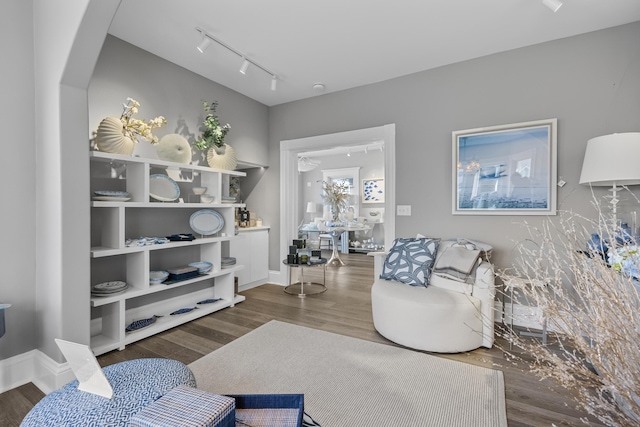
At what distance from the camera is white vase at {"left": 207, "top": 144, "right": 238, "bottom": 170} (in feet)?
11.4

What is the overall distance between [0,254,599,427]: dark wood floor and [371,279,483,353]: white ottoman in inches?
4.4

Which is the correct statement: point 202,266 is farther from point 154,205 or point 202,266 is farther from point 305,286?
point 305,286

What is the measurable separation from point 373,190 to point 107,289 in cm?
657

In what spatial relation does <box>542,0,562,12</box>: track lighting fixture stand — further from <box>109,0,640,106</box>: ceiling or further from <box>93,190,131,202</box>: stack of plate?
<box>93,190,131,202</box>: stack of plate

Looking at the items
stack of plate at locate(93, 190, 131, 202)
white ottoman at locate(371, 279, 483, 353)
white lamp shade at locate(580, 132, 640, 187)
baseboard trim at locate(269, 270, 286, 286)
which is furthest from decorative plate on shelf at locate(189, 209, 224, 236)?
white lamp shade at locate(580, 132, 640, 187)

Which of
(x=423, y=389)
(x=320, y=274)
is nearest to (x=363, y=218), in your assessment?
(x=320, y=274)

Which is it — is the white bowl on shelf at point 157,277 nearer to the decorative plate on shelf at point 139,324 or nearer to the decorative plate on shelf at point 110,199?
the decorative plate on shelf at point 139,324

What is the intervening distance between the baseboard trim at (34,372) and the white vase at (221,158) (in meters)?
2.19

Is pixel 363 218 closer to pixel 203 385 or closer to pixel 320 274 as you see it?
pixel 320 274

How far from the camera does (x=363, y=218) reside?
806 centimetres

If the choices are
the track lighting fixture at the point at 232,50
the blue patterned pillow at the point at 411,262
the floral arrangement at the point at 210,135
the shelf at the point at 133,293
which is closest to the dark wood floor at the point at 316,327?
the shelf at the point at 133,293

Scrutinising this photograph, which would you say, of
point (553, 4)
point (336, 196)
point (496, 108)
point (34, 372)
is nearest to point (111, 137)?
point (34, 372)

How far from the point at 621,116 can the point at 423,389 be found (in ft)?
9.42

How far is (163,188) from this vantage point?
117 inches
